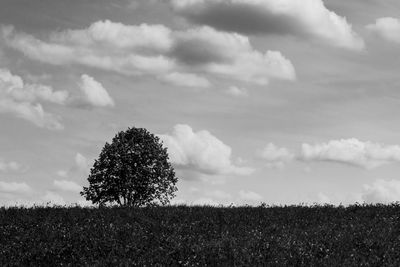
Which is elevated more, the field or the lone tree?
the lone tree

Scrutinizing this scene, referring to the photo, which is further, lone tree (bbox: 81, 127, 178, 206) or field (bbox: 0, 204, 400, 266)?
lone tree (bbox: 81, 127, 178, 206)

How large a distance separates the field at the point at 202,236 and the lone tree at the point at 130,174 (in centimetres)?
2476

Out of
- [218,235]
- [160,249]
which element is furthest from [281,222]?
[160,249]

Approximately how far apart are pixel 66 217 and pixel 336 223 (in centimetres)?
933

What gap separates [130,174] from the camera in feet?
155

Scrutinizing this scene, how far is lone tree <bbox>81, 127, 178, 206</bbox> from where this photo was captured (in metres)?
47.2

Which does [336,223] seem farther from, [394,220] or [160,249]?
[160,249]

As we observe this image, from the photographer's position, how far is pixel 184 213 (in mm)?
20922

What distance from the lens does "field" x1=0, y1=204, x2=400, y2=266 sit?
600 inches

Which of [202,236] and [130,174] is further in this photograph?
[130,174]

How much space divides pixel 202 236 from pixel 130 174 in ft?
99.2

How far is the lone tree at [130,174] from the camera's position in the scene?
4719cm

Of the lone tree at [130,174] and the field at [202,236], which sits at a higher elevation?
the lone tree at [130,174]

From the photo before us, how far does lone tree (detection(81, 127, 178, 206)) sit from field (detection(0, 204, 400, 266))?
24.8 m
